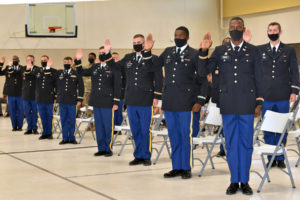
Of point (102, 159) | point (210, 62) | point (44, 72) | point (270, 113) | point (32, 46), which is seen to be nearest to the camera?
point (210, 62)

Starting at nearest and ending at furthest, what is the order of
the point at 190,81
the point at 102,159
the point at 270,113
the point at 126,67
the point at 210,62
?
the point at 210,62, the point at 270,113, the point at 190,81, the point at 126,67, the point at 102,159

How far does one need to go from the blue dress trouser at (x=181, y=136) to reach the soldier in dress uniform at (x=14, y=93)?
7.51 metres

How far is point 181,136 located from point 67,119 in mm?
4490

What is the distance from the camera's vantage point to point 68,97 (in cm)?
1016

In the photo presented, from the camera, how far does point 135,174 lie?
673cm

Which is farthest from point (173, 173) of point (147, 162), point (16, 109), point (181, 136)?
point (16, 109)

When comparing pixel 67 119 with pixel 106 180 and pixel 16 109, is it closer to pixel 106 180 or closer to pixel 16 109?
pixel 16 109

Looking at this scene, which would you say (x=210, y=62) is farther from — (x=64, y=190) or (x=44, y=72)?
(x=44, y=72)

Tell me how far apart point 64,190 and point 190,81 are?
78.1 inches

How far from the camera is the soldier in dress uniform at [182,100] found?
626 centimetres

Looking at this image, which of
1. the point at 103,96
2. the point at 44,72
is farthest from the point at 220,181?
the point at 44,72

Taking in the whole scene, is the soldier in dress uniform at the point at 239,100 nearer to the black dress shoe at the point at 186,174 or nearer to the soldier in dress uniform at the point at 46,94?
the black dress shoe at the point at 186,174

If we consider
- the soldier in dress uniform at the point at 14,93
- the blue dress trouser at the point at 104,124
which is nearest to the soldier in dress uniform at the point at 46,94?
the soldier in dress uniform at the point at 14,93

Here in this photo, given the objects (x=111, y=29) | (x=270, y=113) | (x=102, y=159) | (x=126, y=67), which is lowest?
(x=102, y=159)
